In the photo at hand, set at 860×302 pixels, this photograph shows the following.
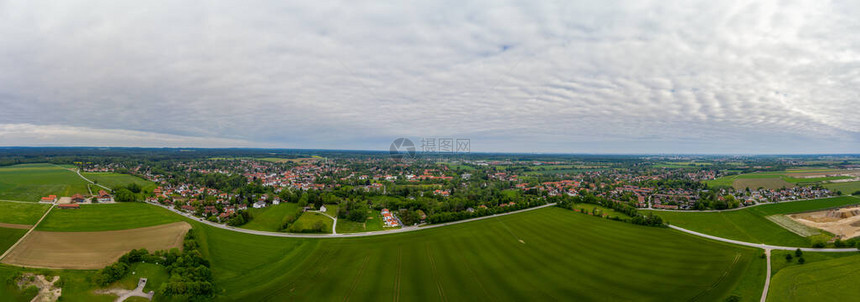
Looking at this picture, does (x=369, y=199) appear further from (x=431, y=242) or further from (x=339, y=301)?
(x=339, y=301)

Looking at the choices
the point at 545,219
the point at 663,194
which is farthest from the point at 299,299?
the point at 663,194

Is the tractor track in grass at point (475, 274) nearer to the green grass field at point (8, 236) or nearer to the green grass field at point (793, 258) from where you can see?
the green grass field at point (793, 258)

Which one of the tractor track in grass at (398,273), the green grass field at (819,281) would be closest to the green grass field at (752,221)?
the green grass field at (819,281)

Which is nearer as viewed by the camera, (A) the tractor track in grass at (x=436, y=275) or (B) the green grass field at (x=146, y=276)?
(A) the tractor track in grass at (x=436, y=275)

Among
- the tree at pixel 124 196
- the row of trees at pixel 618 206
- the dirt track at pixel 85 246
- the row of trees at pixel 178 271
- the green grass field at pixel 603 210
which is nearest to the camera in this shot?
the row of trees at pixel 178 271

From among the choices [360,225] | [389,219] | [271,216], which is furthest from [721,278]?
[271,216]

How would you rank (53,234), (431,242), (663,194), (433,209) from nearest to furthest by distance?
1. (53,234)
2. (431,242)
3. (433,209)
4. (663,194)

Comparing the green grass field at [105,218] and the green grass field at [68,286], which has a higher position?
the green grass field at [105,218]

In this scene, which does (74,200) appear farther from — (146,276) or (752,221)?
Answer: (752,221)
